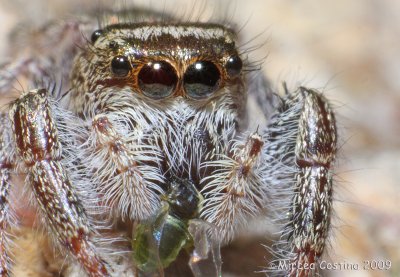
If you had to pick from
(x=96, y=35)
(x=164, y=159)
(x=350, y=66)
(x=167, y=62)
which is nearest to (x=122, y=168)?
(x=164, y=159)

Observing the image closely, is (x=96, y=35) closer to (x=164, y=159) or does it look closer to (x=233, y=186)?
(x=164, y=159)

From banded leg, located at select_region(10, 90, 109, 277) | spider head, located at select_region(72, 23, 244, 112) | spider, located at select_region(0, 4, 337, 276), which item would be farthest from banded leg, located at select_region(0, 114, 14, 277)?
spider head, located at select_region(72, 23, 244, 112)

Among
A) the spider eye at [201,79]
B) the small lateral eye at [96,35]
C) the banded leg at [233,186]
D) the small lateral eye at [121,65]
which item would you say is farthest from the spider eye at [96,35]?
the banded leg at [233,186]

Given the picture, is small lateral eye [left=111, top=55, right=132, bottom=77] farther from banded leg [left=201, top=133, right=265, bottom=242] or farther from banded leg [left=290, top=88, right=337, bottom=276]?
banded leg [left=290, top=88, right=337, bottom=276]

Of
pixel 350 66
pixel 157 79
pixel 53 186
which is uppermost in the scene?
pixel 350 66

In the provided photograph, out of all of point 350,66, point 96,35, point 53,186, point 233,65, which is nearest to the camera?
point 53,186

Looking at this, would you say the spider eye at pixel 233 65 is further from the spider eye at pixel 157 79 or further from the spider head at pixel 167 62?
the spider eye at pixel 157 79

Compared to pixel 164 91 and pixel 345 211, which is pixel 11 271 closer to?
pixel 164 91
